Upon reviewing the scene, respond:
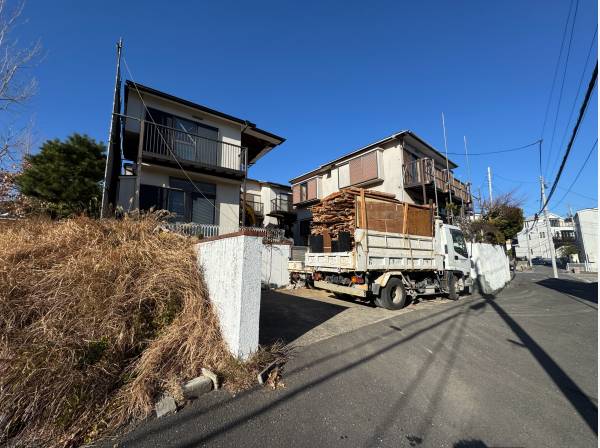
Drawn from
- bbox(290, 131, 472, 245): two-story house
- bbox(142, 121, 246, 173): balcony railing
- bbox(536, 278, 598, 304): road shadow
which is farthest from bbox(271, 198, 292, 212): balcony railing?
bbox(536, 278, 598, 304): road shadow

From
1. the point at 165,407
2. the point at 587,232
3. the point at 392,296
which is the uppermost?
the point at 587,232

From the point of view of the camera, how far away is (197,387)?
3066mm

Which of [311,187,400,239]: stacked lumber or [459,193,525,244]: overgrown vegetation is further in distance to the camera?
[459,193,525,244]: overgrown vegetation

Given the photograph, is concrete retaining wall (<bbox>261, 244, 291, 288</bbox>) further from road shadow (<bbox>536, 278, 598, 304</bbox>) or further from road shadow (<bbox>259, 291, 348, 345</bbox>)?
road shadow (<bbox>536, 278, 598, 304</bbox>)

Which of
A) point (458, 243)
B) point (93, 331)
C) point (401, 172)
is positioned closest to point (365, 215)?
point (458, 243)

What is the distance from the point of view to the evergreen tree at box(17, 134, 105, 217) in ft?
29.8

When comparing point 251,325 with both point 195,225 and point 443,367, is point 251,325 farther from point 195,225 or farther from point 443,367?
point 195,225

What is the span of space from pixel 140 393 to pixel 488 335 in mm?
6274

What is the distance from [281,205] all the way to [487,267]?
652 inches

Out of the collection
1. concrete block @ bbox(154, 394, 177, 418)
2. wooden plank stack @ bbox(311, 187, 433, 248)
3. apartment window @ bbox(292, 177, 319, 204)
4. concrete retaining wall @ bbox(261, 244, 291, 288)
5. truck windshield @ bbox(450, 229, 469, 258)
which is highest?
apartment window @ bbox(292, 177, 319, 204)

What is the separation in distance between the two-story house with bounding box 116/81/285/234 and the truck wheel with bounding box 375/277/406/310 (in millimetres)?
7802

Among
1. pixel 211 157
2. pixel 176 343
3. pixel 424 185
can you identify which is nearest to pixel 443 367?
pixel 176 343

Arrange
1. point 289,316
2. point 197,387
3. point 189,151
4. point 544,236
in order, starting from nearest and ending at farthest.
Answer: point 197,387
point 289,316
point 189,151
point 544,236

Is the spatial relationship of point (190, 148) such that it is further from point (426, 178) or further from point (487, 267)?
point (487, 267)
